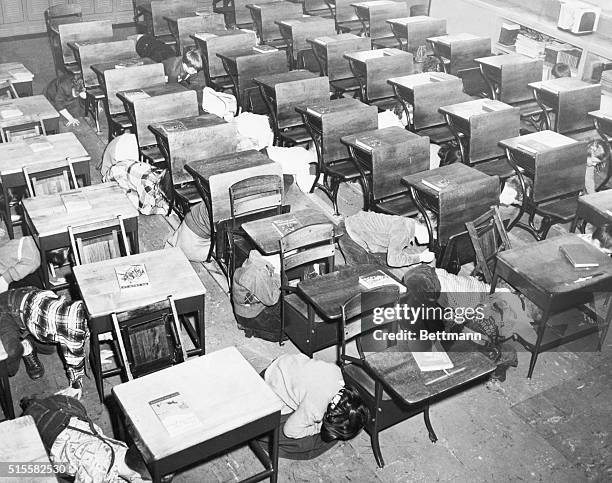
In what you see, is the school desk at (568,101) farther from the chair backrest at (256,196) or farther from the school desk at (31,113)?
the school desk at (31,113)

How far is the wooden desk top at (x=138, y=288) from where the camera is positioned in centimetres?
363

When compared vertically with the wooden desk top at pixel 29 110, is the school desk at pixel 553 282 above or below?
below

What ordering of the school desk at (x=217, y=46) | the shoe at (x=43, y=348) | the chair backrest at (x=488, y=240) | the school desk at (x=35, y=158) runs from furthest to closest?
1. the school desk at (x=217, y=46)
2. the school desk at (x=35, y=158)
3. the chair backrest at (x=488, y=240)
4. the shoe at (x=43, y=348)

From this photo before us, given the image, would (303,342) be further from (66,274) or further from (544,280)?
(66,274)

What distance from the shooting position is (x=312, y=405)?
3.34 m

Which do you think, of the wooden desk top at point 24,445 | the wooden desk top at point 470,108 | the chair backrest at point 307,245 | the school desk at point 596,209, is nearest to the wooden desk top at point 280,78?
the wooden desk top at point 470,108

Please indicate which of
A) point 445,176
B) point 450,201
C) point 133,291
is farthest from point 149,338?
point 445,176

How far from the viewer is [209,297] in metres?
4.98

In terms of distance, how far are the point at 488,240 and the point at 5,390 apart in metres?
3.06

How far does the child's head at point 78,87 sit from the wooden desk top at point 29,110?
3.62ft

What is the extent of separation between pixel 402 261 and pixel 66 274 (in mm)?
2479

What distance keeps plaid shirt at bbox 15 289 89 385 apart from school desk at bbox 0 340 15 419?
0.32 meters

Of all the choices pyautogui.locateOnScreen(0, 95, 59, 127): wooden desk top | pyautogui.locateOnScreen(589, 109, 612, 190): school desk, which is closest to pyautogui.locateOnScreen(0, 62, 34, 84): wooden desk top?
pyautogui.locateOnScreen(0, 95, 59, 127): wooden desk top

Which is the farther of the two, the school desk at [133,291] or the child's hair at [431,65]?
the child's hair at [431,65]
